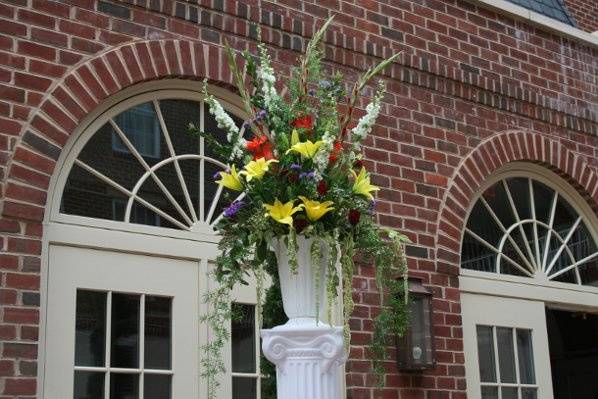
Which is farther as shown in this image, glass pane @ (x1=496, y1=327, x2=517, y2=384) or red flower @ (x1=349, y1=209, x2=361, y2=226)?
glass pane @ (x1=496, y1=327, x2=517, y2=384)

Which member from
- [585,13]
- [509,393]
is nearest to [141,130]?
[509,393]

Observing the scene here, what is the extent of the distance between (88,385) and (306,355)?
1726 millimetres

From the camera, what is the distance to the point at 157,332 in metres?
4.89

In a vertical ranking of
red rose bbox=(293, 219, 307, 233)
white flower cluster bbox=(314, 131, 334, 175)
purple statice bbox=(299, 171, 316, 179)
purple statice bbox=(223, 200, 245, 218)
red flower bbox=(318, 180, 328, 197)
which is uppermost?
white flower cluster bbox=(314, 131, 334, 175)

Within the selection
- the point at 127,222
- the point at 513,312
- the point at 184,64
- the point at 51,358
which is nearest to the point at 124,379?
the point at 51,358

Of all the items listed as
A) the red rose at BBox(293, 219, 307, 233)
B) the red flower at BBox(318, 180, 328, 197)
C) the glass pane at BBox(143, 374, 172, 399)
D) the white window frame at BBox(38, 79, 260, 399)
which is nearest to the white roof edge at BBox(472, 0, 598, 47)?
the white window frame at BBox(38, 79, 260, 399)

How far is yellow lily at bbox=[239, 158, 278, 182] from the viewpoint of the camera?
11.1 feet

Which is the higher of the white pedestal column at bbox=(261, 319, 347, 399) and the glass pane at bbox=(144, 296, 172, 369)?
the glass pane at bbox=(144, 296, 172, 369)

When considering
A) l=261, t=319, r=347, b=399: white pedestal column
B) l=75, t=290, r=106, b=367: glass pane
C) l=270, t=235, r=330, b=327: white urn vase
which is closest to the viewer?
l=261, t=319, r=347, b=399: white pedestal column

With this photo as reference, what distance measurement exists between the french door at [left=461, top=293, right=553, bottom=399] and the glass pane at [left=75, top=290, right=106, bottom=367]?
2.56 m

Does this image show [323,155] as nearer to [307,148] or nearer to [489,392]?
[307,148]

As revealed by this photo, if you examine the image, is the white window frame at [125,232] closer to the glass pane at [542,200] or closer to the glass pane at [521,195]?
the glass pane at [521,195]

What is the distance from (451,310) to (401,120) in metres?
1.27

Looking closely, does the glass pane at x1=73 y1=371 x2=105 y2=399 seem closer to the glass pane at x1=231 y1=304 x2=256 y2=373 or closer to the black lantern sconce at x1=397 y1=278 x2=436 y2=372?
the glass pane at x1=231 y1=304 x2=256 y2=373
